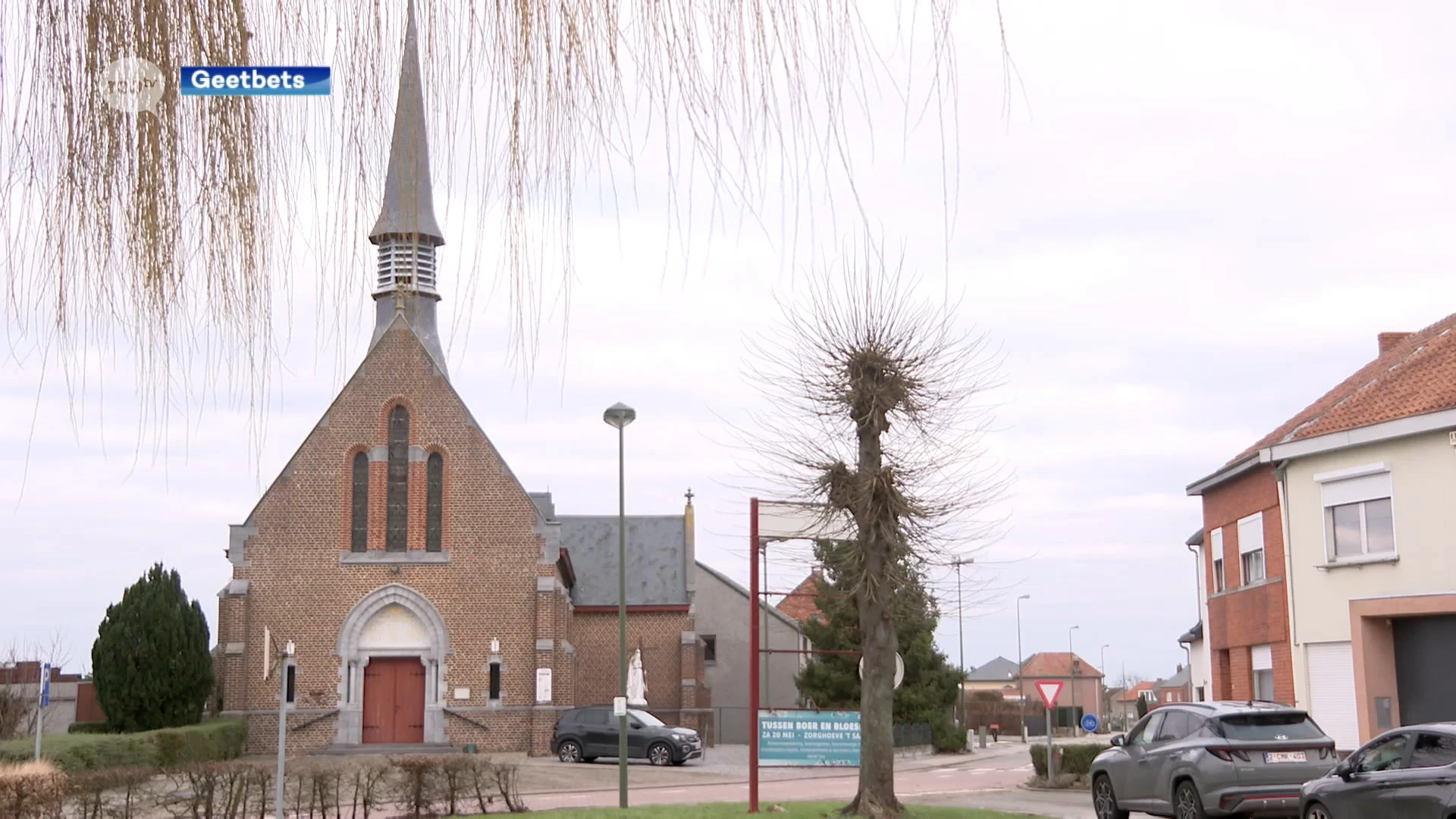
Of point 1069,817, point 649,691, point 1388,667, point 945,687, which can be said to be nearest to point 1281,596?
point 1388,667

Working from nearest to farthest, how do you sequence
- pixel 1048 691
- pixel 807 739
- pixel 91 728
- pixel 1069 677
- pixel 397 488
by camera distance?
1. pixel 807 739
2. pixel 1048 691
3. pixel 91 728
4. pixel 397 488
5. pixel 1069 677

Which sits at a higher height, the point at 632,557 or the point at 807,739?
the point at 632,557

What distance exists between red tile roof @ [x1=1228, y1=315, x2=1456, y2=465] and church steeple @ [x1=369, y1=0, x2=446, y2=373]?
23415mm

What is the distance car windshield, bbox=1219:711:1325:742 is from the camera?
54.4ft

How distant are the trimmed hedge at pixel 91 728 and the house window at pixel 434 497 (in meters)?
10.1


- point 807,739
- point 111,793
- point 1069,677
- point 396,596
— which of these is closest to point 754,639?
point 807,739

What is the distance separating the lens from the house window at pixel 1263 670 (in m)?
27.6

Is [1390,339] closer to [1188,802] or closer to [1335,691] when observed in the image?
[1335,691]

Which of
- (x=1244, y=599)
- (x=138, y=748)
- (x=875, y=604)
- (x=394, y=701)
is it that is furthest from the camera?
(x=394, y=701)

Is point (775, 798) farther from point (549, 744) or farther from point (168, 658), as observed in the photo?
point (168, 658)

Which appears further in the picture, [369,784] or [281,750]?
[369,784]

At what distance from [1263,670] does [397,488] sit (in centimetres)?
2502

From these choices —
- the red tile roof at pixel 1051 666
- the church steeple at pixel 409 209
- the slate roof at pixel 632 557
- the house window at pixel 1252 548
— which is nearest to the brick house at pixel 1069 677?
the red tile roof at pixel 1051 666

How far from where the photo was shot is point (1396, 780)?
13.4 m
